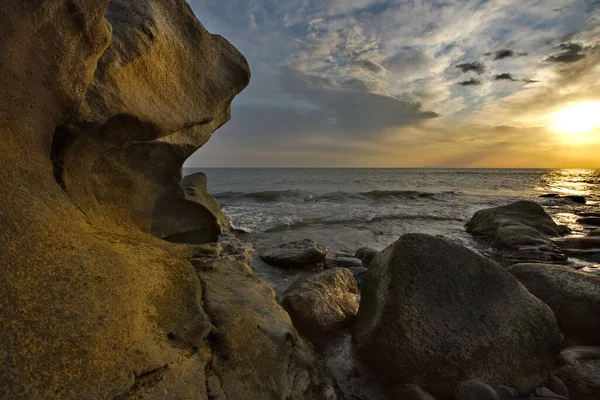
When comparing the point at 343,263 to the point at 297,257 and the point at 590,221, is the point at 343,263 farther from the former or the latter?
the point at 590,221

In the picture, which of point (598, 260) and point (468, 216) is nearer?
point (598, 260)

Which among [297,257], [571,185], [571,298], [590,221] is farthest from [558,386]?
[571,185]

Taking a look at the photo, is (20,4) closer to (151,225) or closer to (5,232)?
(5,232)

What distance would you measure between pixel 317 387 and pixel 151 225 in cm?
499

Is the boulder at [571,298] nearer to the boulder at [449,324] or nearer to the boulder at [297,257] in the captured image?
the boulder at [449,324]

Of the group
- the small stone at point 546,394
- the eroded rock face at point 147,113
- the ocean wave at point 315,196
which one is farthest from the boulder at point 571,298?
the ocean wave at point 315,196

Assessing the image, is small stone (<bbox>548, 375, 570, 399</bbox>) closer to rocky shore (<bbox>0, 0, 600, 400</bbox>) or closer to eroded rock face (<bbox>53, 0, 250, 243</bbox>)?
rocky shore (<bbox>0, 0, 600, 400</bbox>)

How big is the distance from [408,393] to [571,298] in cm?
282

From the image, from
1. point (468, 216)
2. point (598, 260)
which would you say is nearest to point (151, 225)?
point (598, 260)

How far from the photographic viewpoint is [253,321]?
2.95 m

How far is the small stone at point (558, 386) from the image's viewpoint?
9.75 ft

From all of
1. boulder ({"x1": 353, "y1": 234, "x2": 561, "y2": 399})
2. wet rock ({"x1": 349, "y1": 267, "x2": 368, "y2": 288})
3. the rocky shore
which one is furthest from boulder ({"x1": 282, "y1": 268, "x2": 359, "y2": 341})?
wet rock ({"x1": 349, "y1": 267, "x2": 368, "y2": 288})

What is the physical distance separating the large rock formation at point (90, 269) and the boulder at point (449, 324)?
0.81m

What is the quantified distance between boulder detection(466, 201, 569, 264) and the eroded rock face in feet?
26.8
